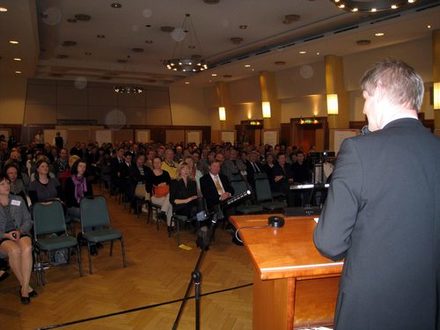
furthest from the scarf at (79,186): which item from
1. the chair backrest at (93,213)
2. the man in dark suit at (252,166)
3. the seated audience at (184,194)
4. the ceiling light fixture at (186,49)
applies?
the ceiling light fixture at (186,49)

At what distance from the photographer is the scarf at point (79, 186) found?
5746mm

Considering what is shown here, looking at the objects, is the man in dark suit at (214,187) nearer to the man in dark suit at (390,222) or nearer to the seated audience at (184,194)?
the seated audience at (184,194)

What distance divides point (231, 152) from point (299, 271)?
26.8ft

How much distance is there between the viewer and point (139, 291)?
4.16m

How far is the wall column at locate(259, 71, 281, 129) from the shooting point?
611 inches

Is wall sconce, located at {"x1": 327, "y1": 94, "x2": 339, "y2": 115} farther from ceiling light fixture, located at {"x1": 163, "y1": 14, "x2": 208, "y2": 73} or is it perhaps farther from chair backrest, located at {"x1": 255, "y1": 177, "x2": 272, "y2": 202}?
chair backrest, located at {"x1": 255, "y1": 177, "x2": 272, "y2": 202}

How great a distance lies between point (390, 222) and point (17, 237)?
13.8 ft

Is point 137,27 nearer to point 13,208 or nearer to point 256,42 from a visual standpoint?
point 256,42

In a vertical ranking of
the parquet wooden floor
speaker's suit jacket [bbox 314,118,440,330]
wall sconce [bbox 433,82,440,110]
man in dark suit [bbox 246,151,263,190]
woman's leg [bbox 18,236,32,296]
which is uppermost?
wall sconce [bbox 433,82,440,110]

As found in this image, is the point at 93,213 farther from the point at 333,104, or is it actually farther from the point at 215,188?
the point at 333,104

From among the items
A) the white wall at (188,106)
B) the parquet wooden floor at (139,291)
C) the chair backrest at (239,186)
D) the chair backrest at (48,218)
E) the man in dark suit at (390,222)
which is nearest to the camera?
the man in dark suit at (390,222)

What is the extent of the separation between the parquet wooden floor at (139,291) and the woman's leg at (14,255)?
0.28m

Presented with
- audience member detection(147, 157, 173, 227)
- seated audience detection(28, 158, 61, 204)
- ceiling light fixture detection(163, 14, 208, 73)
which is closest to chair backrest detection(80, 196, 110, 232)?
seated audience detection(28, 158, 61, 204)

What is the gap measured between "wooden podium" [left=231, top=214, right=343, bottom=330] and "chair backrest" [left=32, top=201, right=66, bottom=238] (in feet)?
10.7
